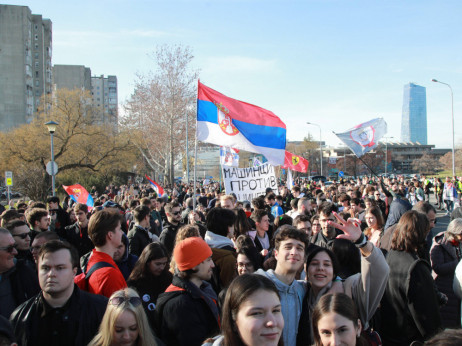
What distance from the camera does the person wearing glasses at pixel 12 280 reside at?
3725 millimetres

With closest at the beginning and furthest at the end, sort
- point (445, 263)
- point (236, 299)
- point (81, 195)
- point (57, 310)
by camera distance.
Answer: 1. point (236, 299)
2. point (57, 310)
3. point (445, 263)
4. point (81, 195)

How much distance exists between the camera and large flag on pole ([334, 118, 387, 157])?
578 inches

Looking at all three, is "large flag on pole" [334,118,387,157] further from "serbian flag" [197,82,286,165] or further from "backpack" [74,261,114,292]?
"backpack" [74,261,114,292]

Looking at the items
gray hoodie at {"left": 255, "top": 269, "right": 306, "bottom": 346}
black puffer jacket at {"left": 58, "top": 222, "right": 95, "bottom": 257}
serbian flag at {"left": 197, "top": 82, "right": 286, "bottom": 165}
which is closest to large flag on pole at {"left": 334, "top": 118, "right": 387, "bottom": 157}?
serbian flag at {"left": 197, "top": 82, "right": 286, "bottom": 165}

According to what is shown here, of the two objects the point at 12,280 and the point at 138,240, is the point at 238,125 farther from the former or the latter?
the point at 12,280

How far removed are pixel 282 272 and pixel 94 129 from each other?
33402 millimetres

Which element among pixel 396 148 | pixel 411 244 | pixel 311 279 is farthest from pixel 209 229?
pixel 396 148

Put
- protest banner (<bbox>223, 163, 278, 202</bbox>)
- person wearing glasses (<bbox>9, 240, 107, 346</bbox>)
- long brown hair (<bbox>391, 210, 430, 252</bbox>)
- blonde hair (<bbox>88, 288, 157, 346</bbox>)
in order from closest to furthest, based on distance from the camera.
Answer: blonde hair (<bbox>88, 288, 157, 346</bbox>) → person wearing glasses (<bbox>9, 240, 107, 346</bbox>) → long brown hair (<bbox>391, 210, 430, 252</bbox>) → protest banner (<bbox>223, 163, 278, 202</bbox>)

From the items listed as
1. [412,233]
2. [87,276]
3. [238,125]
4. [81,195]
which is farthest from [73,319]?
[81,195]

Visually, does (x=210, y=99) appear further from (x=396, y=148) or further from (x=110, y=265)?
(x=396, y=148)

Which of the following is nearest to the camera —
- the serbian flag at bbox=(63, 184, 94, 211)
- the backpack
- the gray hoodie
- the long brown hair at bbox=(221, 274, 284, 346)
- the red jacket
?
the long brown hair at bbox=(221, 274, 284, 346)

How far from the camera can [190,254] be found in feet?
10.9

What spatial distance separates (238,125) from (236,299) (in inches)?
311

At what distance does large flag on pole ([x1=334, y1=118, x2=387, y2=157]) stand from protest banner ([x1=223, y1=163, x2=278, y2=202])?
15.4ft
